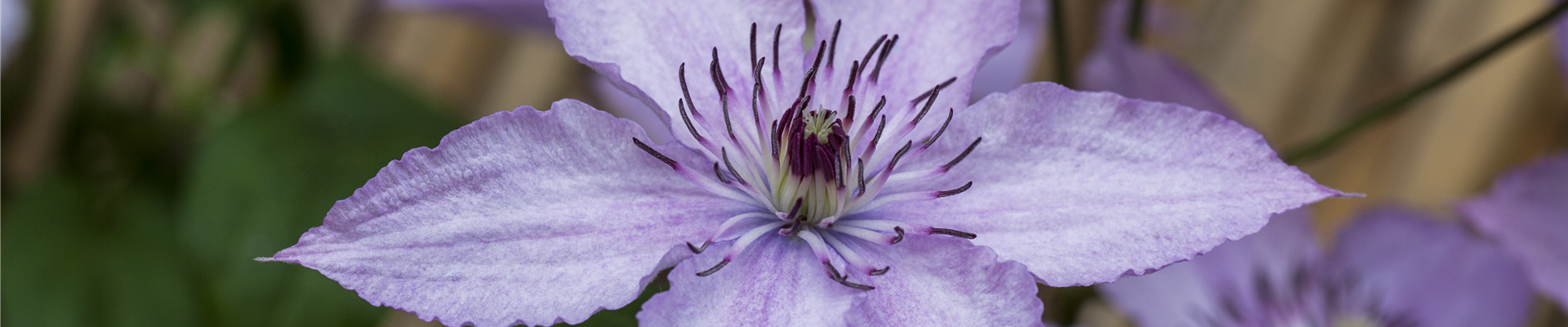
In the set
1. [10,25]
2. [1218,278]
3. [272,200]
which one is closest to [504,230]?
[1218,278]

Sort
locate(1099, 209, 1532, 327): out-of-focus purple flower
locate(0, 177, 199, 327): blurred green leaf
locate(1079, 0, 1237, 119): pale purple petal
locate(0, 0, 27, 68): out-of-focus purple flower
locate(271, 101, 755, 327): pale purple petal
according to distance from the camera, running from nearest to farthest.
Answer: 1. locate(271, 101, 755, 327): pale purple petal
2. locate(1079, 0, 1237, 119): pale purple petal
3. locate(1099, 209, 1532, 327): out-of-focus purple flower
4. locate(0, 177, 199, 327): blurred green leaf
5. locate(0, 0, 27, 68): out-of-focus purple flower

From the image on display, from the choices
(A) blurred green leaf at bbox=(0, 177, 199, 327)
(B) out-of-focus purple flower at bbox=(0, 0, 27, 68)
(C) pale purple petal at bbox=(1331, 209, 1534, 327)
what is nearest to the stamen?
(C) pale purple petal at bbox=(1331, 209, 1534, 327)

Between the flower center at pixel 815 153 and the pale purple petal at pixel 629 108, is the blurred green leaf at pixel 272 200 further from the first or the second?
the flower center at pixel 815 153

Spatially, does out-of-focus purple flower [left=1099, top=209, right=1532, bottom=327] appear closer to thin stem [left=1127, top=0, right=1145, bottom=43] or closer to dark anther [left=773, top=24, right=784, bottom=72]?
thin stem [left=1127, top=0, right=1145, bottom=43]

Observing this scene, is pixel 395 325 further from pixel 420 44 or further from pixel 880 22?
pixel 880 22

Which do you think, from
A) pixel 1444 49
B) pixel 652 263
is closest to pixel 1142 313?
pixel 652 263

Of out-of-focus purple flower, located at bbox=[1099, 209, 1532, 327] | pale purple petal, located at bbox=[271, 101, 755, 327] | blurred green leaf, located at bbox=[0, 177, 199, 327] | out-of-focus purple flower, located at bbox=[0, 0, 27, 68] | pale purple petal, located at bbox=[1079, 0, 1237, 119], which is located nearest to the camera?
pale purple petal, located at bbox=[271, 101, 755, 327]
